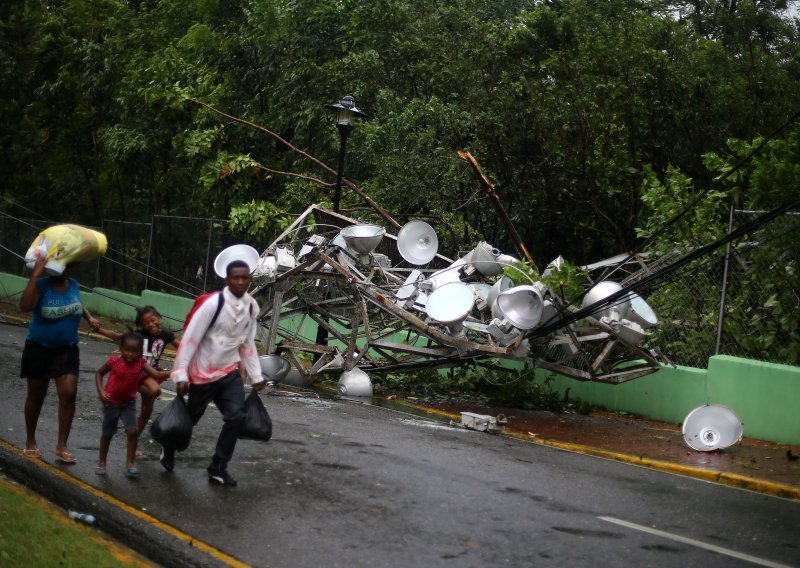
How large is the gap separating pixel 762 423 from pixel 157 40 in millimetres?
23465

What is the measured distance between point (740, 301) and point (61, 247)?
9361 millimetres

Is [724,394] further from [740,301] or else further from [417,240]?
[417,240]

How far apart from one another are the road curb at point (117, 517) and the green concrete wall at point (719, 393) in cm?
833

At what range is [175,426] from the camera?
8062mm

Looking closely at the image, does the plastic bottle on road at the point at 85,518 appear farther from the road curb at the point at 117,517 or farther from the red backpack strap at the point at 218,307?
the red backpack strap at the point at 218,307

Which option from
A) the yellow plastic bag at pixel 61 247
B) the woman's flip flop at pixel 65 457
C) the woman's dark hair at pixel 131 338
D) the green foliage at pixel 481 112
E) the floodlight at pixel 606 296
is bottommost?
the woman's flip flop at pixel 65 457

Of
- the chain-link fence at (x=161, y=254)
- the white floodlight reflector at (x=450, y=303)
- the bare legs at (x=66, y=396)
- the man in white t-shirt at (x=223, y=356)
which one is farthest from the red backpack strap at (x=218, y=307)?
the chain-link fence at (x=161, y=254)

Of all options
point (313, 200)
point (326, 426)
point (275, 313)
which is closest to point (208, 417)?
point (326, 426)

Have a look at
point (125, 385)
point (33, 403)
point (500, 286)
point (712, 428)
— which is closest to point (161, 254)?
point (500, 286)

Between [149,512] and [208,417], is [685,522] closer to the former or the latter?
[149,512]

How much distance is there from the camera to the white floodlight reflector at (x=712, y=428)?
39.9 feet

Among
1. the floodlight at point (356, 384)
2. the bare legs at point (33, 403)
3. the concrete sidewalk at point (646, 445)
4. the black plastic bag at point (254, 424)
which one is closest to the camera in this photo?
the black plastic bag at point (254, 424)

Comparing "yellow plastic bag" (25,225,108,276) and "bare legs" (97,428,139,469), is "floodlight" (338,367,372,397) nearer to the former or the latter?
"bare legs" (97,428,139,469)

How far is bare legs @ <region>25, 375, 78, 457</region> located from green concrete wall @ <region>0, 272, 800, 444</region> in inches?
327
